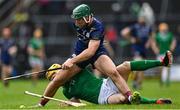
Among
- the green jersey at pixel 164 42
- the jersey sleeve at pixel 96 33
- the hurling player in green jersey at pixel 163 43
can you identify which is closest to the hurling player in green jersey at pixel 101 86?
the jersey sleeve at pixel 96 33

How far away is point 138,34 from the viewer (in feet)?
97.6

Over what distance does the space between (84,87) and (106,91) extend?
456 mm

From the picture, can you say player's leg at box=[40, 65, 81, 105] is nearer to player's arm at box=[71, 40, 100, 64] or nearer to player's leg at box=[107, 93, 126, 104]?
player's arm at box=[71, 40, 100, 64]

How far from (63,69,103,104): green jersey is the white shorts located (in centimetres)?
8

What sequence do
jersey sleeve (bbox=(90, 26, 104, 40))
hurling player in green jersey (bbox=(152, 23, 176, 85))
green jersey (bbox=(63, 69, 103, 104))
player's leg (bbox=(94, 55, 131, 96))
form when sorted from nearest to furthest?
player's leg (bbox=(94, 55, 131, 96)) → jersey sleeve (bbox=(90, 26, 104, 40)) → green jersey (bbox=(63, 69, 103, 104)) → hurling player in green jersey (bbox=(152, 23, 176, 85))

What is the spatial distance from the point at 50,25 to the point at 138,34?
10.9 metres

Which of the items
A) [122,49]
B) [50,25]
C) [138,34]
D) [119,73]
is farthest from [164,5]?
[119,73]

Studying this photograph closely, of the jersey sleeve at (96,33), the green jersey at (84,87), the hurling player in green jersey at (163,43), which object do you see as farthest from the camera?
the hurling player in green jersey at (163,43)

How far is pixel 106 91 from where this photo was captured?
16.2 metres

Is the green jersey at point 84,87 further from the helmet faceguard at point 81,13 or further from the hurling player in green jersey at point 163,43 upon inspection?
the hurling player in green jersey at point 163,43

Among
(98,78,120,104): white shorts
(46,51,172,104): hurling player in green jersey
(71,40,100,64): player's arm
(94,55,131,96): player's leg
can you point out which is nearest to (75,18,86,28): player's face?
(71,40,100,64): player's arm

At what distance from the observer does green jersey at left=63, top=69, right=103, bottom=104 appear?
16.2 m

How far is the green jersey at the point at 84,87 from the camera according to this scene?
16.2 meters

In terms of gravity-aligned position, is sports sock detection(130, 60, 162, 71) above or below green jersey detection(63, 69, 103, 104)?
above
